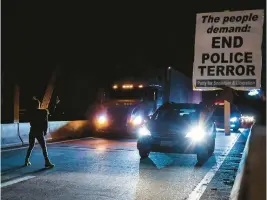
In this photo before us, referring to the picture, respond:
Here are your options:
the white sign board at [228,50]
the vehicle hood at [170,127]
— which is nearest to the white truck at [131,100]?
the vehicle hood at [170,127]

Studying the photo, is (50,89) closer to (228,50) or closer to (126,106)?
(126,106)

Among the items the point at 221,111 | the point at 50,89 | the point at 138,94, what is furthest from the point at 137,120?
the point at 221,111

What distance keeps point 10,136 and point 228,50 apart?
1028 cm

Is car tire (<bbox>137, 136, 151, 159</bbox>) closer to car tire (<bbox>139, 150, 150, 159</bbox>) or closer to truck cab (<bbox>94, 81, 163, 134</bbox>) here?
car tire (<bbox>139, 150, 150, 159</bbox>)

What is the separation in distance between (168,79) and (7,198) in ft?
51.6

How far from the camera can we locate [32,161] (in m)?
10.5

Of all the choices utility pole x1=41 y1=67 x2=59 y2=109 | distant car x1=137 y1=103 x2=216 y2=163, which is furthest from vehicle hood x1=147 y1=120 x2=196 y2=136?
utility pole x1=41 y1=67 x2=59 y2=109

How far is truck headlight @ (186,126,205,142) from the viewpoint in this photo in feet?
34.4

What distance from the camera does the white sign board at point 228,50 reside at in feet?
20.8

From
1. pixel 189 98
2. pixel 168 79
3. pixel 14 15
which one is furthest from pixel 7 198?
pixel 189 98

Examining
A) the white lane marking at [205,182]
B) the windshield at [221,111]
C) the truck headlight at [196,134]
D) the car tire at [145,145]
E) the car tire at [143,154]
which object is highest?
the windshield at [221,111]

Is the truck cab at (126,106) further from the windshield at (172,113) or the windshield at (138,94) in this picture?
the windshield at (172,113)

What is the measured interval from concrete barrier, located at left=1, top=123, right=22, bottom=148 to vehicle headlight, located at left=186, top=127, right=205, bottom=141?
23.0ft

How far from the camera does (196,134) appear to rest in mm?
10562
